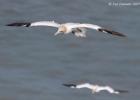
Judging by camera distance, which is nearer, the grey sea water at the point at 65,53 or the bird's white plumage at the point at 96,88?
the bird's white plumage at the point at 96,88

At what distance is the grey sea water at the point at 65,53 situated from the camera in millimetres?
35188

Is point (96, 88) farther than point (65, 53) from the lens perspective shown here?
No

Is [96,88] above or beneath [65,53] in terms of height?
beneath

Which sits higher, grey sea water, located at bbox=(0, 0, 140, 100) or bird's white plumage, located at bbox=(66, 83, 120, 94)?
grey sea water, located at bbox=(0, 0, 140, 100)

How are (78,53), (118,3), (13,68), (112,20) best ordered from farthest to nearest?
(118,3), (112,20), (78,53), (13,68)

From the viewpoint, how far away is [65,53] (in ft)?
132

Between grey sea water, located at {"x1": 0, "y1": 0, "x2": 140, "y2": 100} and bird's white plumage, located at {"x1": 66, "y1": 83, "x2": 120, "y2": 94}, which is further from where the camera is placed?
grey sea water, located at {"x1": 0, "y1": 0, "x2": 140, "y2": 100}

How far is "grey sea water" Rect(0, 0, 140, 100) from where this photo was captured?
35.2 m

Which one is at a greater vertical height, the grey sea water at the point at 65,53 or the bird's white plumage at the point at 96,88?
the grey sea water at the point at 65,53

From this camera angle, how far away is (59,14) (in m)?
45.3

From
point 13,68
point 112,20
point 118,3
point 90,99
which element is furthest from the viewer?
point 118,3

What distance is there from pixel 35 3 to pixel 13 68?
944 centimetres

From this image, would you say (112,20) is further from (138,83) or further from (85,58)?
(138,83)

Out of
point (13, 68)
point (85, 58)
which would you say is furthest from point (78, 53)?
point (13, 68)
